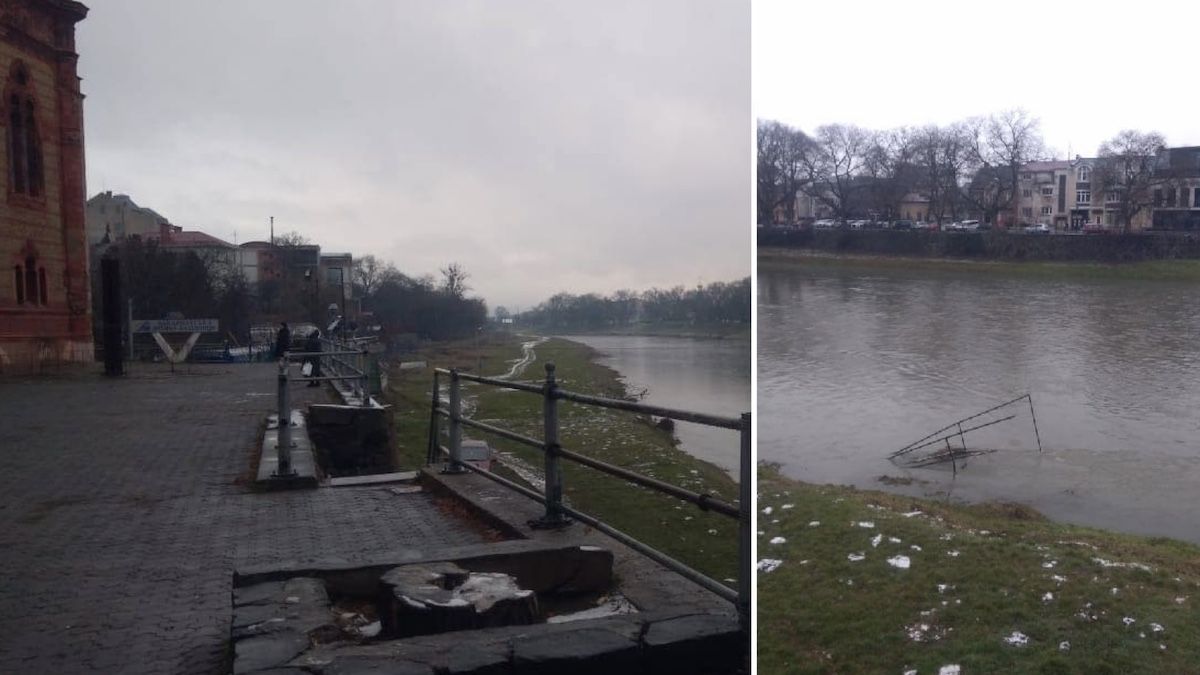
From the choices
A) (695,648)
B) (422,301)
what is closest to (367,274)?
(422,301)

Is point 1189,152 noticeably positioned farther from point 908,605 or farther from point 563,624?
point 563,624

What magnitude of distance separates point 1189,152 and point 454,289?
7.44ft

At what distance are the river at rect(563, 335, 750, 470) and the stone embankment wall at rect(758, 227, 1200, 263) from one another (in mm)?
519

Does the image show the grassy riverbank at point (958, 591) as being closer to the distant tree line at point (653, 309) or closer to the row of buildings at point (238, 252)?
the distant tree line at point (653, 309)

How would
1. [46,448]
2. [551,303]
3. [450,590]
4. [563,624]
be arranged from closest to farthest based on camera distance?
1. [563,624]
2. [450,590]
3. [551,303]
4. [46,448]

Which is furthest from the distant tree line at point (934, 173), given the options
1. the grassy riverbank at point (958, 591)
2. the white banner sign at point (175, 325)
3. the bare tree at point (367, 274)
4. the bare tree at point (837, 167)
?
the white banner sign at point (175, 325)

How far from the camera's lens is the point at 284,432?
5074 millimetres

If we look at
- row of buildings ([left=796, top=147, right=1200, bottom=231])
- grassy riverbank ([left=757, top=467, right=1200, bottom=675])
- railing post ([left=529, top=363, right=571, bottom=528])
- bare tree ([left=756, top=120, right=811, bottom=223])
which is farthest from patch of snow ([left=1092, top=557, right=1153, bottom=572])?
railing post ([left=529, top=363, right=571, bottom=528])

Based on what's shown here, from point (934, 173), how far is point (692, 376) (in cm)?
96

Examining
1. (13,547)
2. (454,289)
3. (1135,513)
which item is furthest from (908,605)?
(13,547)

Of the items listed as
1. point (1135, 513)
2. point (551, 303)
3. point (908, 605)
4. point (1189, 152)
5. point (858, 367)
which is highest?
point (1189, 152)

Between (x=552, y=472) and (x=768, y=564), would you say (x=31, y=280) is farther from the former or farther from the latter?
(x=768, y=564)

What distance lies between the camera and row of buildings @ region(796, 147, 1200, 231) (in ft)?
9.07

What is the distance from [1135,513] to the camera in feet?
9.05
